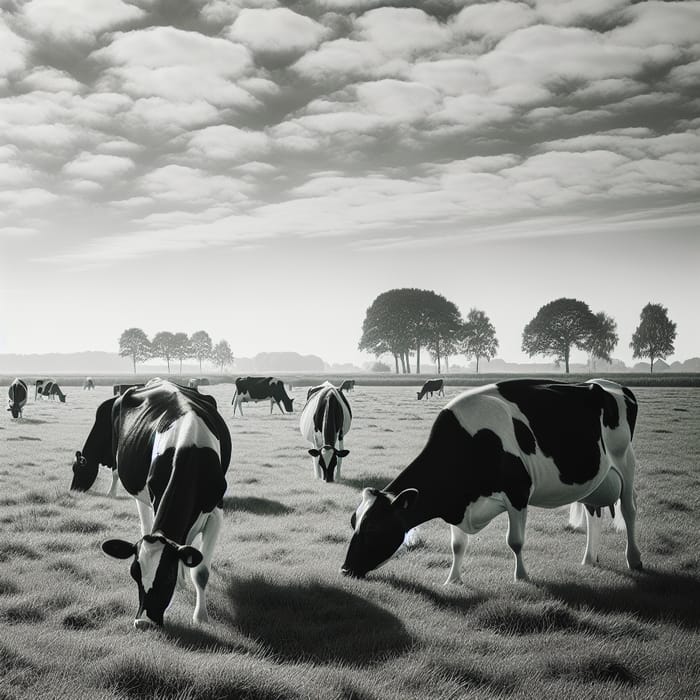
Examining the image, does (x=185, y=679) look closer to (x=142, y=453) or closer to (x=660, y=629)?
(x=142, y=453)

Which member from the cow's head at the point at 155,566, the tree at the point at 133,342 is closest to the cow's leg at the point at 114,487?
the cow's head at the point at 155,566

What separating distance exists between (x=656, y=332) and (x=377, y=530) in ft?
373

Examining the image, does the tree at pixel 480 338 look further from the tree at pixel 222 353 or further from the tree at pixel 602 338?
the tree at pixel 222 353

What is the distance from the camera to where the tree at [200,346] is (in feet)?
511

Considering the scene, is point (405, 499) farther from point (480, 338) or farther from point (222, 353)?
point (222, 353)

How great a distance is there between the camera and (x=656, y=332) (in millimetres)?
107938

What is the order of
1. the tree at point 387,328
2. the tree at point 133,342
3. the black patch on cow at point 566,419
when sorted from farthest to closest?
the tree at point 133,342 → the tree at point 387,328 → the black patch on cow at point 566,419

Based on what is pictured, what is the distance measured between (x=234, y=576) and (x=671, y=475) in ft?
39.0

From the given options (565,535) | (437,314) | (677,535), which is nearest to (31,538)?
(565,535)

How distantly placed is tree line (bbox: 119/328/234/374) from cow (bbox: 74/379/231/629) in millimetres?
139549

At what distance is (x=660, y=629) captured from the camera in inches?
250

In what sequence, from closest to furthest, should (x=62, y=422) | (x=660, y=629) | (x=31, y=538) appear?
(x=660, y=629), (x=31, y=538), (x=62, y=422)

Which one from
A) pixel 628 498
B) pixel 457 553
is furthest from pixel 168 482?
pixel 628 498

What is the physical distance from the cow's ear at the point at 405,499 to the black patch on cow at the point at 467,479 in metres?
0.33
